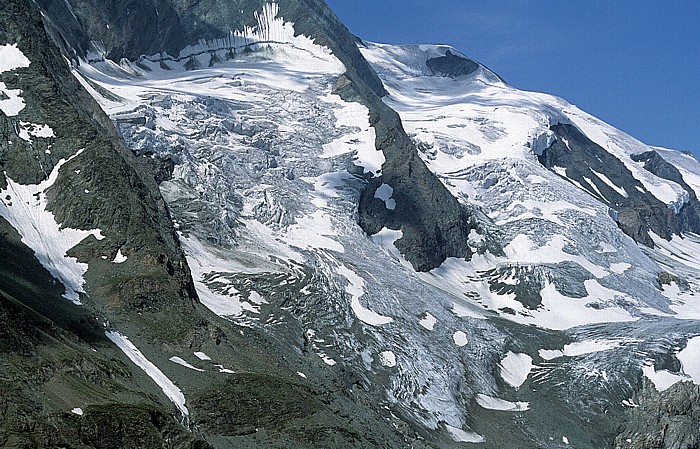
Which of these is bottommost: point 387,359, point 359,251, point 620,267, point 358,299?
point 387,359

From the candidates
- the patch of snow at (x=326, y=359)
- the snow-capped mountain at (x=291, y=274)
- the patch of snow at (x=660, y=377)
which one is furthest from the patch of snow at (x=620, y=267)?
the patch of snow at (x=326, y=359)

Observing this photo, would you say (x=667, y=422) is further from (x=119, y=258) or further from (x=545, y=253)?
(x=119, y=258)

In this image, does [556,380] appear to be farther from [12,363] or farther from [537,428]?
[12,363]

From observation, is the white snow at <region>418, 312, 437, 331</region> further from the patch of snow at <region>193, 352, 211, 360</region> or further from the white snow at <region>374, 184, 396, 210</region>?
the patch of snow at <region>193, 352, 211, 360</region>

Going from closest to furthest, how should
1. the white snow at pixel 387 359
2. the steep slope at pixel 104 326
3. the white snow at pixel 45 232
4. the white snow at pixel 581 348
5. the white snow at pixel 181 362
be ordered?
1. the steep slope at pixel 104 326
2. the white snow at pixel 181 362
3. the white snow at pixel 45 232
4. the white snow at pixel 387 359
5. the white snow at pixel 581 348

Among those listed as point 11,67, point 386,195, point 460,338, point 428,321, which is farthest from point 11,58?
point 386,195

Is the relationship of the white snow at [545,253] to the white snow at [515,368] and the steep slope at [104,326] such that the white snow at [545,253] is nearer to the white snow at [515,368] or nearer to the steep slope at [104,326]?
the white snow at [515,368]
